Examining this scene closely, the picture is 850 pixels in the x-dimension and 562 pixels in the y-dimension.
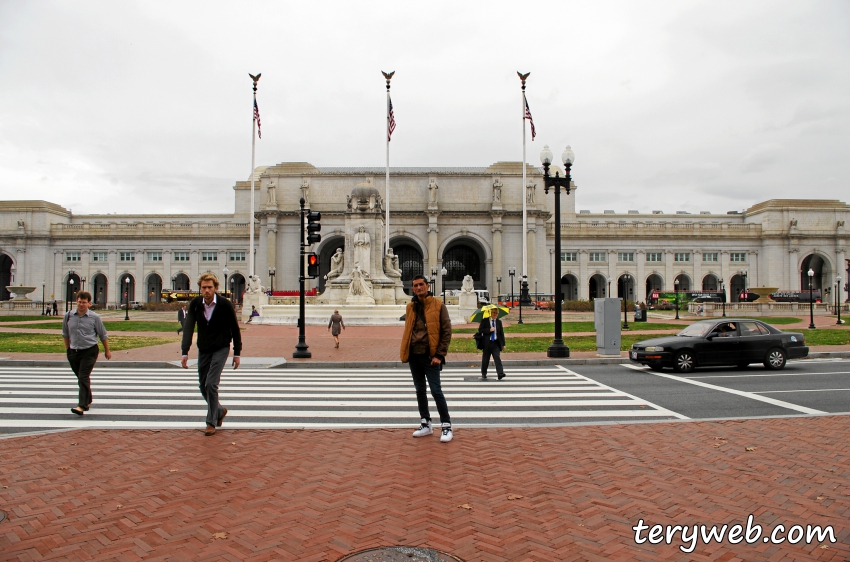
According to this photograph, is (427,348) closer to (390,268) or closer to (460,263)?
(390,268)

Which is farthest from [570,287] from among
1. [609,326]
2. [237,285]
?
[609,326]

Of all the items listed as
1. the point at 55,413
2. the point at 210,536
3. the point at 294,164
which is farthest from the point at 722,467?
the point at 294,164

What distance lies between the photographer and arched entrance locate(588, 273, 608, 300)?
85.1 m

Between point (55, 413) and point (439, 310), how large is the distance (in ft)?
20.9

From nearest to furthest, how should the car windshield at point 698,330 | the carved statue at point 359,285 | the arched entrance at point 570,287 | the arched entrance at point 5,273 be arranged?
the car windshield at point 698,330
the carved statue at point 359,285
the arched entrance at point 570,287
the arched entrance at point 5,273

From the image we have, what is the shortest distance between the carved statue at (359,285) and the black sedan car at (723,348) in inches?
1047

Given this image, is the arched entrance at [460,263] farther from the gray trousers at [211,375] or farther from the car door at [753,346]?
the gray trousers at [211,375]

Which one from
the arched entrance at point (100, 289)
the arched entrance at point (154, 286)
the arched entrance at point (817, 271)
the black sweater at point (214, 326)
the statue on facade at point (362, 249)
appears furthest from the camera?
the arched entrance at point (100, 289)

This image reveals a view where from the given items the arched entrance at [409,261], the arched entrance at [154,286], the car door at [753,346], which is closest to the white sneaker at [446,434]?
the car door at [753,346]

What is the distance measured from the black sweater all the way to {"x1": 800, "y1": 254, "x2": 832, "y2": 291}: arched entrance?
97801mm

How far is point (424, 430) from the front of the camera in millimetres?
7246

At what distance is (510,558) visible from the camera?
391 centimetres

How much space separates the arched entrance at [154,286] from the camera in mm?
88262

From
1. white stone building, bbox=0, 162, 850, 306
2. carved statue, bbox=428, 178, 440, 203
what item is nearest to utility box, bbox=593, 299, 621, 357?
white stone building, bbox=0, 162, 850, 306
